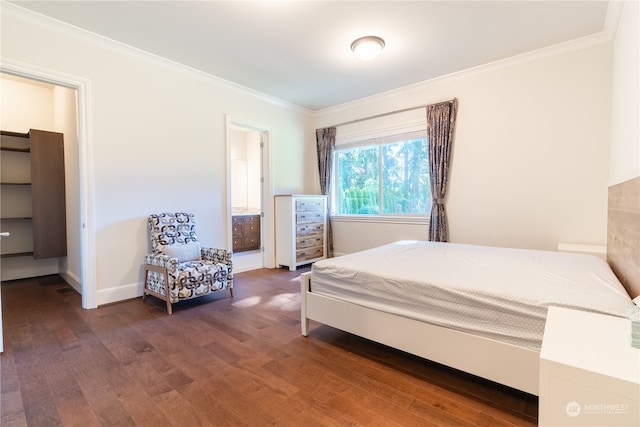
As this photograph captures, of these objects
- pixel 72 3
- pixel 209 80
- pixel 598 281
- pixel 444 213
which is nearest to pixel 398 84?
pixel 444 213

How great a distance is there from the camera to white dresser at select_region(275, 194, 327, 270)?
4684mm

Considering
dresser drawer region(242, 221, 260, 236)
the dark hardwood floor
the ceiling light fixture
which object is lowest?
the dark hardwood floor

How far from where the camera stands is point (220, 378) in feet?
6.11

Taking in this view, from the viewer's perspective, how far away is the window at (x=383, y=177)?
4.36 m

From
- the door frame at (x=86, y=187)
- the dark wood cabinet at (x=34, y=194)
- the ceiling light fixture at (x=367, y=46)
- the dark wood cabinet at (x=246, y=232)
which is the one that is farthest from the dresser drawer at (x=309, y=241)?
the dark wood cabinet at (x=34, y=194)

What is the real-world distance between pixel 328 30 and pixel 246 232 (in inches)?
171

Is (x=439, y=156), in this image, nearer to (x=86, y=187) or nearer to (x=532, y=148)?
(x=532, y=148)

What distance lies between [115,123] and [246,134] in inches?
167

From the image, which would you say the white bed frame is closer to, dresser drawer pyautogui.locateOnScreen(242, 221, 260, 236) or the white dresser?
the white dresser

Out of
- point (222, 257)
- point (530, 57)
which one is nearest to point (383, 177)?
point (530, 57)

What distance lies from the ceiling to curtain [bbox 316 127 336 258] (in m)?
1.44

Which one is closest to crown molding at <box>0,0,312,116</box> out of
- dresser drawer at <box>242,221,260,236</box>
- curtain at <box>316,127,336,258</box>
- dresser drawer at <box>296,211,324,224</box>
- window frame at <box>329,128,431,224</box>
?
curtain at <box>316,127,336,258</box>

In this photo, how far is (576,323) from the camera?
1.16 m

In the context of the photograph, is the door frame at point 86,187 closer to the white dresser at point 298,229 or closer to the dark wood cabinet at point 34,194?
the dark wood cabinet at point 34,194
